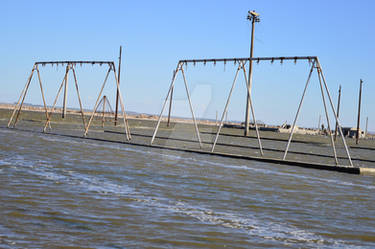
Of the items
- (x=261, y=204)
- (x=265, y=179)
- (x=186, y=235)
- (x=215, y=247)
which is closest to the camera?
(x=215, y=247)

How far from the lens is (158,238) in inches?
201

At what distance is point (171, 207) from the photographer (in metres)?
6.89

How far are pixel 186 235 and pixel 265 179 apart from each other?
6146mm

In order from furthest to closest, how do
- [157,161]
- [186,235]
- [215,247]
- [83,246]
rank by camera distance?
[157,161] → [186,235] → [215,247] → [83,246]

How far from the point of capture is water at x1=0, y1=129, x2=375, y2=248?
5133 millimetres

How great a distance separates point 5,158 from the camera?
1139 centimetres

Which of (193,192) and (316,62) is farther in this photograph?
(316,62)

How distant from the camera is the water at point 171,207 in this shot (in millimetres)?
5133

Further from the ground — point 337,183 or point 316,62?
point 316,62

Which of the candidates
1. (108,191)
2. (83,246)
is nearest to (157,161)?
(108,191)

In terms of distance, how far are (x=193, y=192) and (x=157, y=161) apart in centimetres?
537

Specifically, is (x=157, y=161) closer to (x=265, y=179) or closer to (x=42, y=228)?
(x=265, y=179)

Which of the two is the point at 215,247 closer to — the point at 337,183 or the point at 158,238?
the point at 158,238

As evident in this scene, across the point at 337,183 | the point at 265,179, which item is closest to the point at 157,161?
the point at 265,179
